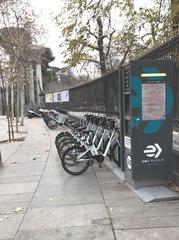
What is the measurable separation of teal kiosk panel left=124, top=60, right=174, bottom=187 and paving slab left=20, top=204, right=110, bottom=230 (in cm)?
109

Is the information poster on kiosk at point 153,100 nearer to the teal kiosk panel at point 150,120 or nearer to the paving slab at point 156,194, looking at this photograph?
the teal kiosk panel at point 150,120

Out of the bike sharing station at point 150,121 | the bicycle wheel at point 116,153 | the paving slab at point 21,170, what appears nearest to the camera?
the bike sharing station at point 150,121

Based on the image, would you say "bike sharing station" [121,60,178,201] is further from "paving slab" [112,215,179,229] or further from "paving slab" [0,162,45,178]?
"paving slab" [0,162,45,178]

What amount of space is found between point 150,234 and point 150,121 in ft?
7.62

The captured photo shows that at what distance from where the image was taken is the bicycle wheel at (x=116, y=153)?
8758 millimetres

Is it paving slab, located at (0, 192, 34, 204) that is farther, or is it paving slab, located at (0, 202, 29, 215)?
paving slab, located at (0, 192, 34, 204)

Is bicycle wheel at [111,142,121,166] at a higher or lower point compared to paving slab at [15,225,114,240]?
higher

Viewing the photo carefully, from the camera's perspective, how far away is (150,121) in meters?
6.76

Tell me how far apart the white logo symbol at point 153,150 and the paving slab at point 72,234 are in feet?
6.29

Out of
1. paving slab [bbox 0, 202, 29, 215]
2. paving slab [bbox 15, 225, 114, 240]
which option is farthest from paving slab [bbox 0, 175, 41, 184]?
paving slab [bbox 15, 225, 114, 240]

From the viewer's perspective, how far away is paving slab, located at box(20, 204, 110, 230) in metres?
5.36

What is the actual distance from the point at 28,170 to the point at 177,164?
3.90 meters

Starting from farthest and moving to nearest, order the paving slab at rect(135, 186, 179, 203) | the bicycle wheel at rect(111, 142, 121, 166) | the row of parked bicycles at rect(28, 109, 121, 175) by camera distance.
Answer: the bicycle wheel at rect(111, 142, 121, 166), the row of parked bicycles at rect(28, 109, 121, 175), the paving slab at rect(135, 186, 179, 203)

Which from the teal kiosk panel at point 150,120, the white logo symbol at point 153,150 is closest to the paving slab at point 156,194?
the teal kiosk panel at point 150,120
